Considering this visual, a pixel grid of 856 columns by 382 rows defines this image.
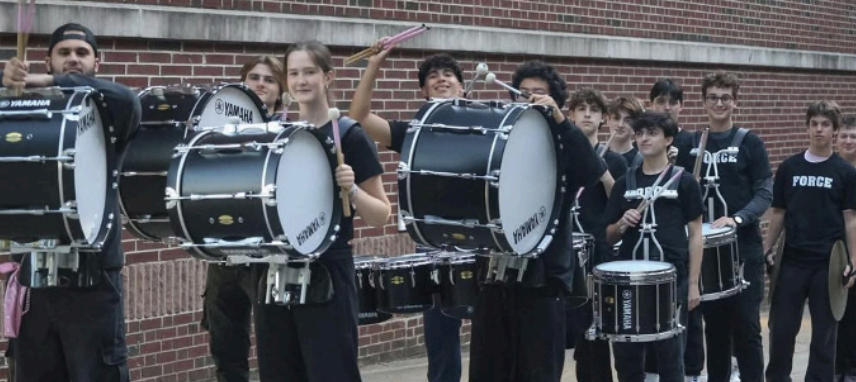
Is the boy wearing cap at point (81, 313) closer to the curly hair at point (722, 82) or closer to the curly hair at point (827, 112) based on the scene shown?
the curly hair at point (722, 82)

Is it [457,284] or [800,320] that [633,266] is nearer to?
[457,284]

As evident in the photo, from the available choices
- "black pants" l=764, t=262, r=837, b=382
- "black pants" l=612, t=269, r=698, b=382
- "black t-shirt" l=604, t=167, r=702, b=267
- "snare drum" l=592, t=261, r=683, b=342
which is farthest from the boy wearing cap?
"black pants" l=764, t=262, r=837, b=382

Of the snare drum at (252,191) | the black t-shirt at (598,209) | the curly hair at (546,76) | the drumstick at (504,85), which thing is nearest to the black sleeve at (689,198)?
the black t-shirt at (598,209)

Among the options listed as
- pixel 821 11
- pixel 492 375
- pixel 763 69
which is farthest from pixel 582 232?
pixel 821 11

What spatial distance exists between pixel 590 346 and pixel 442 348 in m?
0.97

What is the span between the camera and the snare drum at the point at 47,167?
558cm

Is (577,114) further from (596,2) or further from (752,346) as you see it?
(596,2)

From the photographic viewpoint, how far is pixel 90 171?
19.1ft

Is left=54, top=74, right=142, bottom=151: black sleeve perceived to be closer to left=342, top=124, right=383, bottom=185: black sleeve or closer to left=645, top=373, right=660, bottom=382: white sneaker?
left=342, top=124, right=383, bottom=185: black sleeve

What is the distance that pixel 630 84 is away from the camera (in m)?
13.6

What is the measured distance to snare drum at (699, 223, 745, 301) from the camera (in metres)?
8.66

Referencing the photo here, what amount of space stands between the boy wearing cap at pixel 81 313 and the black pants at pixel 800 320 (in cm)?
465

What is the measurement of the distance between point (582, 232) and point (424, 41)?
2.73 m

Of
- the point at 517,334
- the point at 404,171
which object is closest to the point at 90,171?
the point at 404,171
